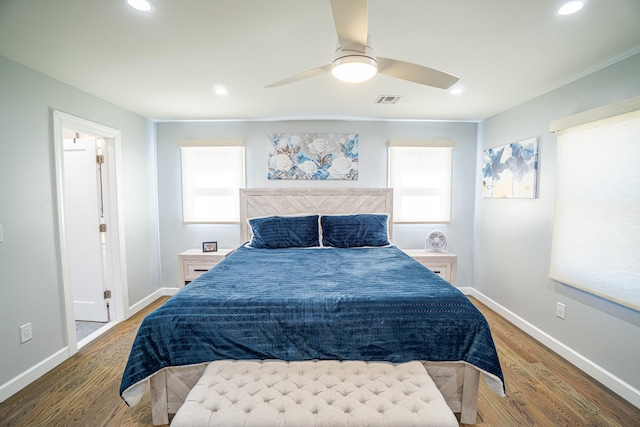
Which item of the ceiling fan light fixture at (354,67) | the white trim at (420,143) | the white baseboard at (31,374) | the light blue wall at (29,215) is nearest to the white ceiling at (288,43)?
the light blue wall at (29,215)

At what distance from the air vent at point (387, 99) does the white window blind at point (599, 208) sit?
139 centimetres

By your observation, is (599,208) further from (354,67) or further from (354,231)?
(354,67)

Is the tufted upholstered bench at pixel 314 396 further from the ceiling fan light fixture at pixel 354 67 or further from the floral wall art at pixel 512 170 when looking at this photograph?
the floral wall art at pixel 512 170

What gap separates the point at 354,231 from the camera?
3.13 meters

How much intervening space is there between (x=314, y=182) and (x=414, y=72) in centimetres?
225

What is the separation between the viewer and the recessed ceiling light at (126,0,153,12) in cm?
138

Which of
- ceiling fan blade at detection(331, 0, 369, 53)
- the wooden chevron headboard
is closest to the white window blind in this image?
the wooden chevron headboard

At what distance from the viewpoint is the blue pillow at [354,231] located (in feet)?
10.2

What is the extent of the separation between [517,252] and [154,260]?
14.4ft

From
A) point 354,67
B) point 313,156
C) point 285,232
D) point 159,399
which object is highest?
point 354,67

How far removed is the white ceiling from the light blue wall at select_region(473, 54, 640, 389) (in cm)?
18

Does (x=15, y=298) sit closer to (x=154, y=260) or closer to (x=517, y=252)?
(x=154, y=260)

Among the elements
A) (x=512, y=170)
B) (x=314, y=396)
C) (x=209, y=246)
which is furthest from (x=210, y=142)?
(x=512, y=170)

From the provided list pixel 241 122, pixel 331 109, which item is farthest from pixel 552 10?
pixel 241 122
